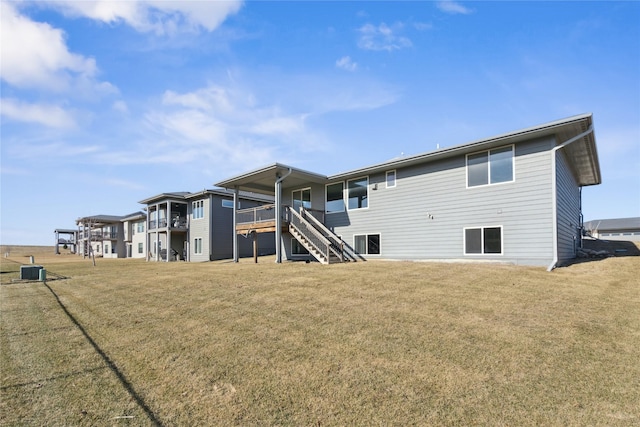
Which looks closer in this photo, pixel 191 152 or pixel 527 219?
pixel 527 219

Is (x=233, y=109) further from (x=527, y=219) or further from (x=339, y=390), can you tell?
(x=339, y=390)

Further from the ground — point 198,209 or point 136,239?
point 198,209

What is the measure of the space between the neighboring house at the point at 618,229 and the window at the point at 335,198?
3511 centimetres

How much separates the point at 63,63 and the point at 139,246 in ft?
107

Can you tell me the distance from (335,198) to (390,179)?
141 inches

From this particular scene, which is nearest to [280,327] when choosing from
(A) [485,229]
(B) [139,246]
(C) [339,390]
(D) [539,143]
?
(C) [339,390]

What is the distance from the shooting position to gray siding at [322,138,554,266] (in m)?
11.3

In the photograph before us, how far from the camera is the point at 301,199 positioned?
19.8m

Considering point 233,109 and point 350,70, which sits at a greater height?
point 350,70

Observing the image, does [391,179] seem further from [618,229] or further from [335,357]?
[618,229]

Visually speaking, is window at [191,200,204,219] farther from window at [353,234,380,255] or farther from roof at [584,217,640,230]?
roof at [584,217,640,230]

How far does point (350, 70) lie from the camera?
13750 mm

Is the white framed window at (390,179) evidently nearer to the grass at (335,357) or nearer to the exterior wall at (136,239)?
the grass at (335,357)

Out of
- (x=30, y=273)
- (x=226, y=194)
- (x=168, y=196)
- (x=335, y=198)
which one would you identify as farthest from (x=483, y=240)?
(x=168, y=196)
